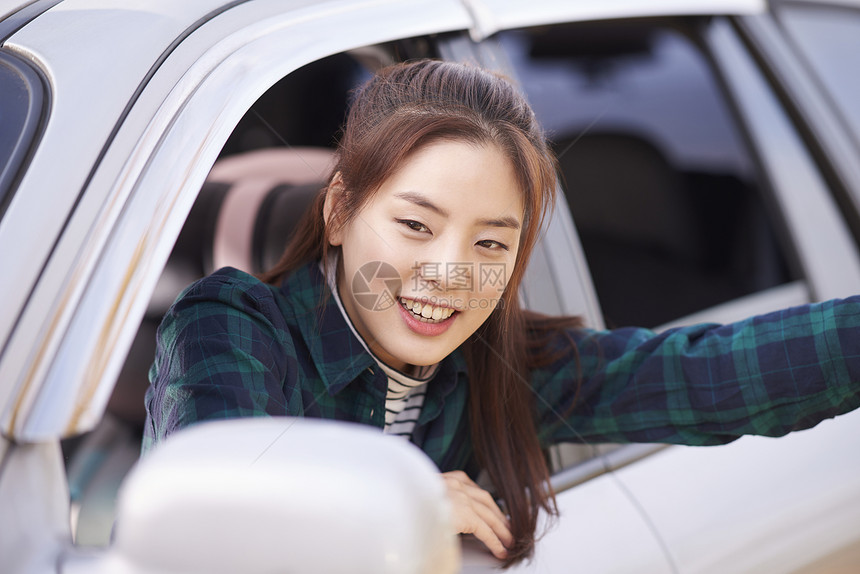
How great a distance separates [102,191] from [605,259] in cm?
180

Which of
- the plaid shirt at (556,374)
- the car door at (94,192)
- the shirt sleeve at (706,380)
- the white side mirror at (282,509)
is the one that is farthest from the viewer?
the shirt sleeve at (706,380)

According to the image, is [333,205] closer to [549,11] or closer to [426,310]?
[426,310]

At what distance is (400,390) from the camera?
154cm

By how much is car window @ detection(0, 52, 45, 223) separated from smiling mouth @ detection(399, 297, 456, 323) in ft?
2.00

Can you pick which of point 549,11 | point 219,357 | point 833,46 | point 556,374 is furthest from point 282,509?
point 833,46

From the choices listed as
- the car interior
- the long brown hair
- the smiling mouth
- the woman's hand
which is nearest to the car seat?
the car interior

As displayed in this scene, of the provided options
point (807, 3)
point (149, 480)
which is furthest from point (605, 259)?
point (149, 480)

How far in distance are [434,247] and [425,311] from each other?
0.38 ft

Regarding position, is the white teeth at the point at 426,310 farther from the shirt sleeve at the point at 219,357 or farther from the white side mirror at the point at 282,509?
the white side mirror at the point at 282,509

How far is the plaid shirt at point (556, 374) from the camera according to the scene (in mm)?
1229

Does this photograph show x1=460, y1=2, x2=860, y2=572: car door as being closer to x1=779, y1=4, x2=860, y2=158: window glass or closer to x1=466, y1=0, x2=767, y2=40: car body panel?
Answer: x1=466, y1=0, x2=767, y2=40: car body panel

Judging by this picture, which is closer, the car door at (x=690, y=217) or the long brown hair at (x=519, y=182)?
the long brown hair at (x=519, y=182)

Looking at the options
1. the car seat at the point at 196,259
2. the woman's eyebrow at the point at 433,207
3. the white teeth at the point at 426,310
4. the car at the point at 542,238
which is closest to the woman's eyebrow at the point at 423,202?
the woman's eyebrow at the point at 433,207

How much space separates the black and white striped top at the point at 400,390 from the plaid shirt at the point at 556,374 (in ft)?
0.06
